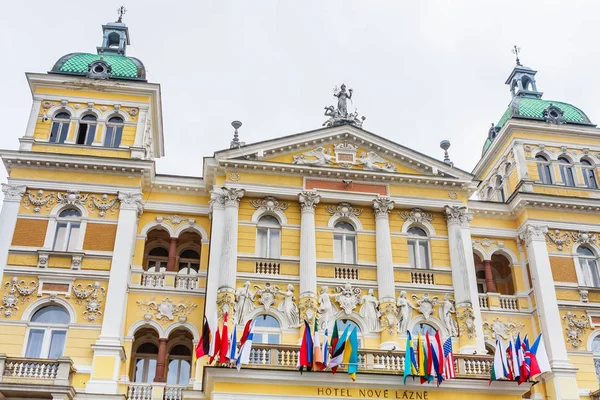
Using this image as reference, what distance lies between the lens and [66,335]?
24562 millimetres

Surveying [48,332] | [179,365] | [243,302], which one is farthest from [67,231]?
[243,302]

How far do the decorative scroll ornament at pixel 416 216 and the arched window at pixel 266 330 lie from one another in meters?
7.16

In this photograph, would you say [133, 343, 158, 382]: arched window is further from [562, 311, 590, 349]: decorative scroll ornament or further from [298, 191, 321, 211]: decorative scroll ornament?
[562, 311, 590, 349]: decorative scroll ornament

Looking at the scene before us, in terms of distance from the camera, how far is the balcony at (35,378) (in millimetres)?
22094

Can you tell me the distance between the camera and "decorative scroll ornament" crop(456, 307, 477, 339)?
25812mm

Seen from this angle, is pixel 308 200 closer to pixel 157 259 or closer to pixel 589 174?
pixel 157 259

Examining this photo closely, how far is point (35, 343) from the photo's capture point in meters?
24.4

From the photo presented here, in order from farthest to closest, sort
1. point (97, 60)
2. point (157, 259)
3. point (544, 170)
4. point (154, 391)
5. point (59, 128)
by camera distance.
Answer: point (544, 170) → point (97, 60) → point (157, 259) → point (59, 128) → point (154, 391)

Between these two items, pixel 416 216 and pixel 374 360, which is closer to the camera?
pixel 374 360

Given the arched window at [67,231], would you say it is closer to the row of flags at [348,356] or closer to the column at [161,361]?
the column at [161,361]

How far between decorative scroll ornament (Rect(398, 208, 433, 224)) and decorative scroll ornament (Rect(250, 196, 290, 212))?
4.92 meters

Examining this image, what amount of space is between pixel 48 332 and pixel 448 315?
14830 mm

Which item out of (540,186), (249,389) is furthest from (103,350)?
(540,186)

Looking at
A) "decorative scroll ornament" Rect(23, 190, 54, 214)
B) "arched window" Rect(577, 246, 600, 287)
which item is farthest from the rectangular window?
"arched window" Rect(577, 246, 600, 287)
